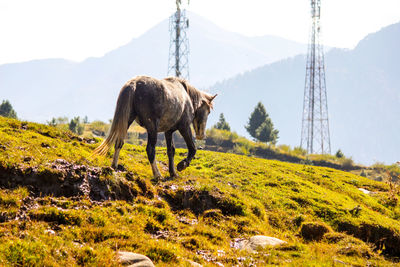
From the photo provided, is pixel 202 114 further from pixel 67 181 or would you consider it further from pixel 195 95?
pixel 67 181

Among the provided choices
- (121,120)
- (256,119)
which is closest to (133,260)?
(121,120)

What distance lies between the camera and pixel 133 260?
580 centimetres

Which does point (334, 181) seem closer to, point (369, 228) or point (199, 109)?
point (369, 228)

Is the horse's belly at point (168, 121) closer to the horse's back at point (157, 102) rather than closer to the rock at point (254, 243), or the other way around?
the horse's back at point (157, 102)

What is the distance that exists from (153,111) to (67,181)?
3.80m

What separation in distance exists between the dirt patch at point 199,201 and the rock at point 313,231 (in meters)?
2.27

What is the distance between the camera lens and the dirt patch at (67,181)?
7.43 metres

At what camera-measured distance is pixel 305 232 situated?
10617 millimetres

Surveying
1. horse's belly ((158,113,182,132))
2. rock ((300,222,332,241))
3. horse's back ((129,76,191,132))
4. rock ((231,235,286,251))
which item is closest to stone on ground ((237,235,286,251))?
rock ((231,235,286,251))

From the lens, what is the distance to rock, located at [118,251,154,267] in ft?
18.7

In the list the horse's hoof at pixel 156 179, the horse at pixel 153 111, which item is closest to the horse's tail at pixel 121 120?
the horse at pixel 153 111

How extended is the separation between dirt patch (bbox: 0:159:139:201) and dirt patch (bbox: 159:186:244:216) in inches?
59.6

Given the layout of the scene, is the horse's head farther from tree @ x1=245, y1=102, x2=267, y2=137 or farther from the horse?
tree @ x1=245, y1=102, x2=267, y2=137

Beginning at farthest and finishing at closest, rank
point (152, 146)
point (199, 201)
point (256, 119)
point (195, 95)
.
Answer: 1. point (256, 119)
2. point (195, 95)
3. point (152, 146)
4. point (199, 201)
